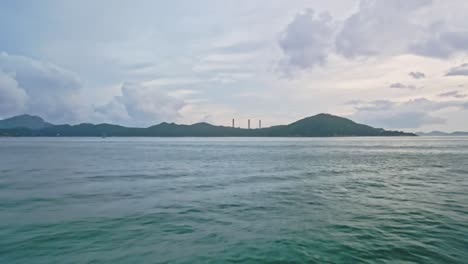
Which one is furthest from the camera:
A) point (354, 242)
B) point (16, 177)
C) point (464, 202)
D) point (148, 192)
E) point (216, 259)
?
point (16, 177)

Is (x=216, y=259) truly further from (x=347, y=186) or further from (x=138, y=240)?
(x=347, y=186)

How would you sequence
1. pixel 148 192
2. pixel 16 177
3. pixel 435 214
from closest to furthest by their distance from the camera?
pixel 435 214
pixel 148 192
pixel 16 177

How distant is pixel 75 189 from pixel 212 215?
16780 mm

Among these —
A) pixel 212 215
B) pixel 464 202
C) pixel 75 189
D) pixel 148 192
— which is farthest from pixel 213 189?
pixel 464 202

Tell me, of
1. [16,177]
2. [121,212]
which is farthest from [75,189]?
[16,177]

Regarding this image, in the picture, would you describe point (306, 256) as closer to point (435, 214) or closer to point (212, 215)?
point (212, 215)

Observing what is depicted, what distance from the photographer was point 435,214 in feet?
59.2

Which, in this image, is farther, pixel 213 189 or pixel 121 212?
pixel 213 189

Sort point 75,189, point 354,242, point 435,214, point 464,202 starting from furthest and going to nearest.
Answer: point 75,189 < point 464,202 < point 435,214 < point 354,242

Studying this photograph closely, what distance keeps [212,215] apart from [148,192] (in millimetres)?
10161

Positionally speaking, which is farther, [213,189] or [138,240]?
[213,189]

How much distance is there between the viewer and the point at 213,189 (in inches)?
1091

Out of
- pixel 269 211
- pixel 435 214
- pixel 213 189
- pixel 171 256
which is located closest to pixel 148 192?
pixel 213 189

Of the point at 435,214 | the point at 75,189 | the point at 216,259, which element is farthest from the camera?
the point at 75,189
